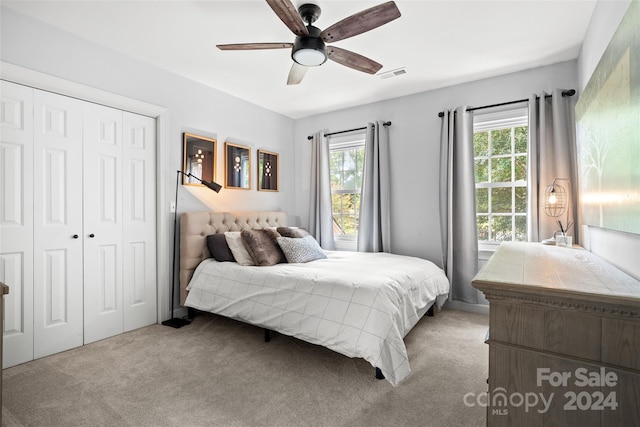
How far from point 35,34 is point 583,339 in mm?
3730

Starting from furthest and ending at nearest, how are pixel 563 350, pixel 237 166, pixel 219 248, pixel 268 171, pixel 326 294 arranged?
pixel 268 171
pixel 237 166
pixel 219 248
pixel 326 294
pixel 563 350

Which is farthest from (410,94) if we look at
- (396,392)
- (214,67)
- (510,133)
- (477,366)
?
(396,392)

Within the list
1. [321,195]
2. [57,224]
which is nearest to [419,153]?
[321,195]

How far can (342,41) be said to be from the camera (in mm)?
2645

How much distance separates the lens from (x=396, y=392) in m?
1.91

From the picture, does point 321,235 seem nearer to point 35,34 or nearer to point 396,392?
point 396,392

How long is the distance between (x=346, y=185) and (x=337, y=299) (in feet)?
8.49

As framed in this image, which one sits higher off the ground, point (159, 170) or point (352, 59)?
point (352, 59)

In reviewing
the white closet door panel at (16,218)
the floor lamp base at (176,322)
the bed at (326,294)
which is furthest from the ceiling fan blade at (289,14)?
the floor lamp base at (176,322)

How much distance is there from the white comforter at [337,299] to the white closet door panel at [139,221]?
1.42 feet

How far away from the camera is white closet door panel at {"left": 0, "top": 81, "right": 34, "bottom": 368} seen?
2221 millimetres

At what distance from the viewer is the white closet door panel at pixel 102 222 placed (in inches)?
105

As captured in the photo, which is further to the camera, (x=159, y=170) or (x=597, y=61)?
(x=159, y=170)

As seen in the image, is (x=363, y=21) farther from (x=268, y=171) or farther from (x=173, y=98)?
(x=268, y=171)
